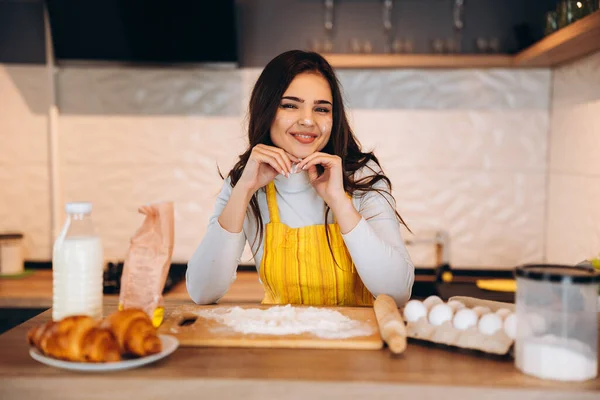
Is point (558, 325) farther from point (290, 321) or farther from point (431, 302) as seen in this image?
point (290, 321)

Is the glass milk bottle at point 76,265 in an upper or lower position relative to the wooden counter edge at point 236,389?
upper

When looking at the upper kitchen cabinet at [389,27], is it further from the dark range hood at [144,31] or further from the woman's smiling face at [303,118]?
the woman's smiling face at [303,118]

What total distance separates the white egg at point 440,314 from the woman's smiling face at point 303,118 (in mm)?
635

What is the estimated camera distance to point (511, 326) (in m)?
1.00

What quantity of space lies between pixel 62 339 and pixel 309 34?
2.14m

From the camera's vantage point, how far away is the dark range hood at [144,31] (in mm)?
2533

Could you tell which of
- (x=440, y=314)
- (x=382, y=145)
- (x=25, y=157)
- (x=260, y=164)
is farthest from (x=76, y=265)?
(x=25, y=157)

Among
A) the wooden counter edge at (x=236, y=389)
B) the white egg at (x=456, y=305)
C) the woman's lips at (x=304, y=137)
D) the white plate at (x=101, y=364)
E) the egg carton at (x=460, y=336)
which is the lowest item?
the wooden counter edge at (x=236, y=389)

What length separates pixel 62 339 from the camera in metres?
0.92

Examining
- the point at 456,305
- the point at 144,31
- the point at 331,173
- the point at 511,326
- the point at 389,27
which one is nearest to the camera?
the point at 511,326

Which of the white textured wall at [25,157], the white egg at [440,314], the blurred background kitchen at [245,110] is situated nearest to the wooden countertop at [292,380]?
the white egg at [440,314]

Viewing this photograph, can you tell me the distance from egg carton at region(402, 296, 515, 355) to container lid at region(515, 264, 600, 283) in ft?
0.42

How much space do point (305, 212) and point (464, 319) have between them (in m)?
→ 0.73

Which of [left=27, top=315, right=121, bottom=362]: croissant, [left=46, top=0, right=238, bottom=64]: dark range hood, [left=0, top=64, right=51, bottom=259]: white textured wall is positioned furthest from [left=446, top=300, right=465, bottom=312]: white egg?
[left=0, top=64, right=51, bottom=259]: white textured wall
